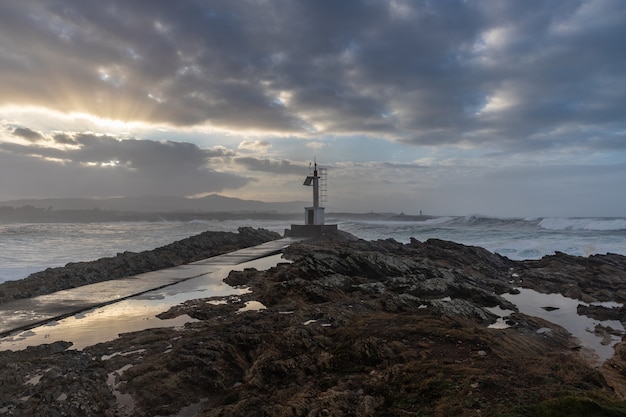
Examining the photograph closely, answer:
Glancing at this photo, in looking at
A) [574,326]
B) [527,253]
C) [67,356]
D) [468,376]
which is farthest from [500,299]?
[527,253]

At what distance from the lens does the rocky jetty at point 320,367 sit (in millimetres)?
3771

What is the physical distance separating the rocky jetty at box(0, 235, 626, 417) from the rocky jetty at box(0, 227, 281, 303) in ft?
16.6

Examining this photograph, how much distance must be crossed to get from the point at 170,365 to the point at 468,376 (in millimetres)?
3794

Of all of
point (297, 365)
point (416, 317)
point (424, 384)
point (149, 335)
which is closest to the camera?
point (424, 384)

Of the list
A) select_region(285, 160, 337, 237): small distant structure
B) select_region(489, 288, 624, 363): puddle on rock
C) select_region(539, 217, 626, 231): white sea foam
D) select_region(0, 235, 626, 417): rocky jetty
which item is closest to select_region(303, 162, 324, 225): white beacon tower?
select_region(285, 160, 337, 237): small distant structure

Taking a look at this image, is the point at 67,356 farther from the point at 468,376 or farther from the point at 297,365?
the point at 468,376

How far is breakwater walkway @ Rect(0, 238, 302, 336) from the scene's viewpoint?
22.9 feet

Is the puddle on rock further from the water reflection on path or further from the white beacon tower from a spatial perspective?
the white beacon tower

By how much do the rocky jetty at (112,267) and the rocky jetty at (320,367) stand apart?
5.07 meters

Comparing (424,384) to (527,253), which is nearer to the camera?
(424,384)

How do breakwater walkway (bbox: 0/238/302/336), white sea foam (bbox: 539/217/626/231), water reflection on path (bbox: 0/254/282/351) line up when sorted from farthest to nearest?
white sea foam (bbox: 539/217/626/231) < breakwater walkway (bbox: 0/238/302/336) < water reflection on path (bbox: 0/254/282/351)

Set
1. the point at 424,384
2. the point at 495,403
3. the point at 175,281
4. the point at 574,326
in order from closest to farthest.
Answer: the point at 495,403
the point at 424,384
the point at 574,326
the point at 175,281

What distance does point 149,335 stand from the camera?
616cm

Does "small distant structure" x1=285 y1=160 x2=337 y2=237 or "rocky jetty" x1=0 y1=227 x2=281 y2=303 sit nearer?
"rocky jetty" x1=0 y1=227 x2=281 y2=303
